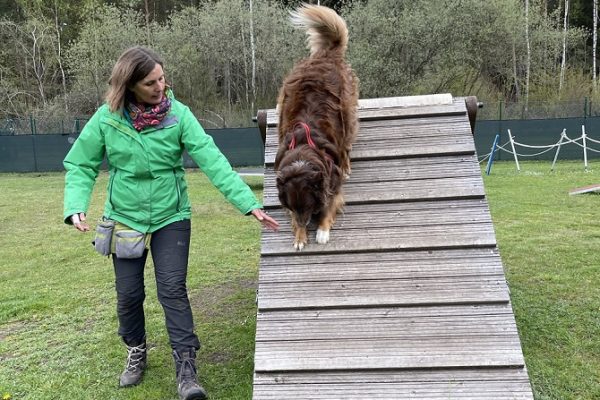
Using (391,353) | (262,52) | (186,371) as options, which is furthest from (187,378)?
(262,52)

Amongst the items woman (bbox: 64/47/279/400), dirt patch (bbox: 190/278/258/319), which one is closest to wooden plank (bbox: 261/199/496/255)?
woman (bbox: 64/47/279/400)

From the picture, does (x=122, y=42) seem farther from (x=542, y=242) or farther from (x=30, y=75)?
(x=542, y=242)

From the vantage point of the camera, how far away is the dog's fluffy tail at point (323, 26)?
4.45 m

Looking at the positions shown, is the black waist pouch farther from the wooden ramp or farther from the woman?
the wooden ramp

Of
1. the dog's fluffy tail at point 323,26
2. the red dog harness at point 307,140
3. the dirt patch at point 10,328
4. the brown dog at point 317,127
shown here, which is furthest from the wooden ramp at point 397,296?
the dirt patch at point 10,328

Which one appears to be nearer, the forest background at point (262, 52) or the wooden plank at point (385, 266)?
the wooden plank at point (385, 266)

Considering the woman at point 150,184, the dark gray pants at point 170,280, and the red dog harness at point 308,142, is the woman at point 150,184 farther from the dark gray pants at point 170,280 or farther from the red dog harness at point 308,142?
the red dog harness at point 308,142

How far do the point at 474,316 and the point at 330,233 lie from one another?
3.23 feet

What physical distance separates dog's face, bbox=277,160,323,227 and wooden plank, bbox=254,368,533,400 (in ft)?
3.24

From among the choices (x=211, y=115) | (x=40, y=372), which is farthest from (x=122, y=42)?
(x=40, y=372)

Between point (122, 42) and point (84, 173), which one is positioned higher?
point (122, 42)

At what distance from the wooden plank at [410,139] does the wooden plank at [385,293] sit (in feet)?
3.72

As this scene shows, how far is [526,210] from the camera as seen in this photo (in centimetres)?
822

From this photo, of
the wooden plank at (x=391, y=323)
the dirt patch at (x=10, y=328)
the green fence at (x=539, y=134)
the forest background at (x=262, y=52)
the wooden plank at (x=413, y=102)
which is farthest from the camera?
the forest background at (x=262, y=52)
